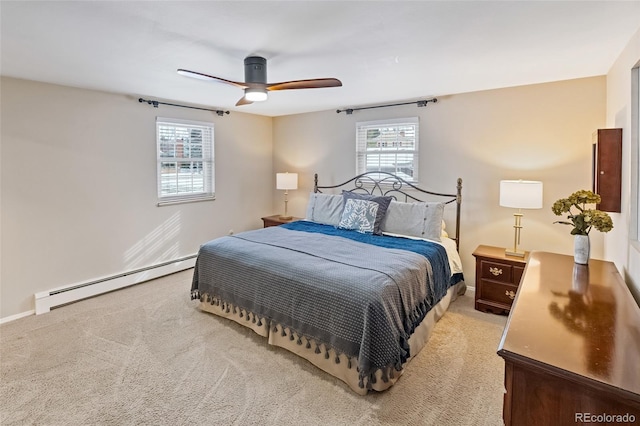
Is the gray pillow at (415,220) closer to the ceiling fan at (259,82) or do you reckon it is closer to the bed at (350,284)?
the bed at (350,284)

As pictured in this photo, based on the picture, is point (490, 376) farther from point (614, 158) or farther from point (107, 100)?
point (107, 100)

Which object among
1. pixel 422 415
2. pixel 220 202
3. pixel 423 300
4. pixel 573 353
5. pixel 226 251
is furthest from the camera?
pixel 220 202

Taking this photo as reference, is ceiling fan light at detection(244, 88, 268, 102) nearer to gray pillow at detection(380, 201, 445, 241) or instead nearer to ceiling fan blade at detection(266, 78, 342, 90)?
ceiling fan blade at detection(266, 78, 342, 90)

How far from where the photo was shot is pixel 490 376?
7.80 ft

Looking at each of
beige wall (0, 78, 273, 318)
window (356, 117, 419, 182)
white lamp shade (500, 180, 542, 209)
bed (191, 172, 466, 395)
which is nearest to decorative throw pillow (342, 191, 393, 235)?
bed (191, 172, 466, 395)

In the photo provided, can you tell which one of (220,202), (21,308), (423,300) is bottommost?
(21,308)

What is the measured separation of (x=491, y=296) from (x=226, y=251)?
2689 millimetres

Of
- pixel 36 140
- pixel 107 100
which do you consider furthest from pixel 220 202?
pixel 36 140

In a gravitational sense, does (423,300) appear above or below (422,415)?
above

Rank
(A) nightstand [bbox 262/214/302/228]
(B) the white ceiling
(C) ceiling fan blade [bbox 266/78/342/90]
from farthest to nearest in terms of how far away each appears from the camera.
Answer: (A) nightstand [bbox 262/214/302/228] < (C) ceiling fan blade [bbox 266/78/342/90] < (B) the white ceiling

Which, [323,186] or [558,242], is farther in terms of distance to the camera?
[323,186]

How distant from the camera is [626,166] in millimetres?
2191

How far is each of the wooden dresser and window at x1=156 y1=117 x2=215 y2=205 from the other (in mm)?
4327

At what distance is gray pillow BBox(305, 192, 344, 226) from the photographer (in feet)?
14.4
